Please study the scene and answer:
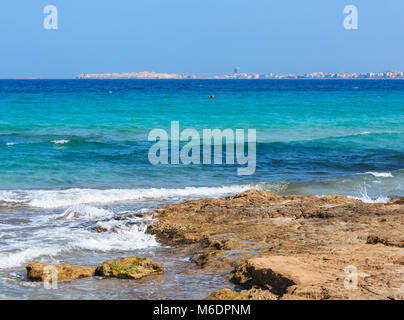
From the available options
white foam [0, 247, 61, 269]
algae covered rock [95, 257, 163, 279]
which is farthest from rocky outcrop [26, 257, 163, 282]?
white foam [0, 247, 61, 269]

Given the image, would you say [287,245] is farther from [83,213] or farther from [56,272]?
[83,213]

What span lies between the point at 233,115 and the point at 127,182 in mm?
28132

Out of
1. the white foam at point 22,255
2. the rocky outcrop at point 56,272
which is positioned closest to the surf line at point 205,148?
the white foam at point 22,255

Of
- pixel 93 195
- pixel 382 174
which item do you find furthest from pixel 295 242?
pixel 382 174

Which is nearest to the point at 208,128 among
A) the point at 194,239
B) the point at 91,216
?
the point at 91,216

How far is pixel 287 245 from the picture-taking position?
377 inches

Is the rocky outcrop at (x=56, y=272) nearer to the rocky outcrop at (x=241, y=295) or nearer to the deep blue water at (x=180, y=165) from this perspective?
the rocky outcrop at (x=241, y=295)

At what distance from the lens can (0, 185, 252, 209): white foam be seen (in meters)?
15.3

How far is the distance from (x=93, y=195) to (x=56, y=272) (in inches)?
301

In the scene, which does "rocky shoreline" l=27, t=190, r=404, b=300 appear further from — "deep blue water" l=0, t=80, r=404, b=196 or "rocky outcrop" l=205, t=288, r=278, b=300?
"deep blue water" l=0, t=80, r=404, b=196

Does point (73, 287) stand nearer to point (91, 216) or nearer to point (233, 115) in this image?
point (91, 216)

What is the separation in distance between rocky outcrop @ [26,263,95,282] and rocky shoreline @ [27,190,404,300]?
4 centimetres
